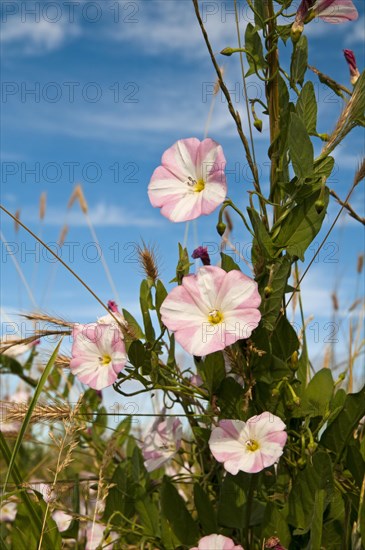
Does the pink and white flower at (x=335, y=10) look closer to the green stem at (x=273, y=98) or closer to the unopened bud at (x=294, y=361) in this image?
the green stem at (x=273, y=98)

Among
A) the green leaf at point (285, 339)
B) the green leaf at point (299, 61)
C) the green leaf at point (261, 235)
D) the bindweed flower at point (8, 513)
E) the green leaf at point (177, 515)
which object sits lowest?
the bindweed flower at point (8, 513)

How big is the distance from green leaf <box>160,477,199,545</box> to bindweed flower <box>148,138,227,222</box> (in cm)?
43

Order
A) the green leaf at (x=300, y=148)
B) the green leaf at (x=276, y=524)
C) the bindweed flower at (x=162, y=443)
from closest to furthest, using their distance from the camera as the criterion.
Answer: the green leaf at (x=300, y=148), the green leaf at (x=276, y=524), the bindweed flower at (x=162, y=443)

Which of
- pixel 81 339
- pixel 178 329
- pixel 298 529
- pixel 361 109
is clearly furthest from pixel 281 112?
pixel 298 529

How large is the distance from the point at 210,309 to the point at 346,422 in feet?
0.84

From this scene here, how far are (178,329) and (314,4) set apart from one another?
0.51 meters

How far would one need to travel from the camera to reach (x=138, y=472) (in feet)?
4.11

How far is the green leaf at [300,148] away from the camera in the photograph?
881 millimetres

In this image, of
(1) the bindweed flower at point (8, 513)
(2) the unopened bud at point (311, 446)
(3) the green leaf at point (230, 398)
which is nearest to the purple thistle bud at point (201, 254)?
(3) the green leaf at point (230, 398)

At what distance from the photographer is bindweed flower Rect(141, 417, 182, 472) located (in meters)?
1.19

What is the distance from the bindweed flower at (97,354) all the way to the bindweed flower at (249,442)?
0.56ft

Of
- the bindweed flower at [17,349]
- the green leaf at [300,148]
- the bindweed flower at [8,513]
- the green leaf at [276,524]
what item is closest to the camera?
the green leaf at [300,148]

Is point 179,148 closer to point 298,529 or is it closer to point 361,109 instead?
point 361,109

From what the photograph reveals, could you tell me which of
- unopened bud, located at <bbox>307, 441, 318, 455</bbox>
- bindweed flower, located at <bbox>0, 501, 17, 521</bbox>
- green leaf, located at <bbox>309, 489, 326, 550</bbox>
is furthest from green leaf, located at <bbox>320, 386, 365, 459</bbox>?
bindweed flower, located at <bbox>0, 501, 17, 521</bbox>
